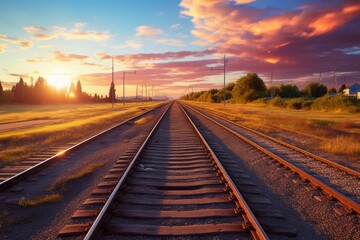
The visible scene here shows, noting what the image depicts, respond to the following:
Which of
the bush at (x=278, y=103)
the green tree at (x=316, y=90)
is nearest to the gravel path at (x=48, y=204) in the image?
the bush at (x=278, y=103)

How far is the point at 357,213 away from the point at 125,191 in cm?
449

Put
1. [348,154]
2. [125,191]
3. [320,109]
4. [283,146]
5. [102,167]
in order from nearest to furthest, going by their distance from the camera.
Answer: [125,191] < [102,167] < [348,154] < [283,146] < [320,109]

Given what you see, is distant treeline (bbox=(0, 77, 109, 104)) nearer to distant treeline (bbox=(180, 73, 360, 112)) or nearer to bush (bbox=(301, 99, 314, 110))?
distant treeline (bbox=(180, 73, 360, 112))

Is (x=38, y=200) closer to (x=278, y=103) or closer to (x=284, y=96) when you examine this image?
(x=278, y=103)

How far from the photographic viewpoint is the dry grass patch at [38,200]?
5.95 m

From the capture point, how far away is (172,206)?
564 centimetres

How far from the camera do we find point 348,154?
1145 centimetres

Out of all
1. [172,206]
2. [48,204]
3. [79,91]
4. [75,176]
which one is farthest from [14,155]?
[79,91]

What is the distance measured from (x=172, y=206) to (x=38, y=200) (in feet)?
9.19

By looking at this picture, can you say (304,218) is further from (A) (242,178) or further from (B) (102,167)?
(B) (102,167)

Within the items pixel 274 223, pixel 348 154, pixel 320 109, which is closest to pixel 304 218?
pixel 274 223

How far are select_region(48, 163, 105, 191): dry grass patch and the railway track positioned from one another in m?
0.77

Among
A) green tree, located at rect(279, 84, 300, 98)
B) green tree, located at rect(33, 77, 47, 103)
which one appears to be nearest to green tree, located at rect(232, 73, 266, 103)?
green tree, located at rect(279, 84, 300, 98)

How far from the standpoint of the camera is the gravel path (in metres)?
4.89
